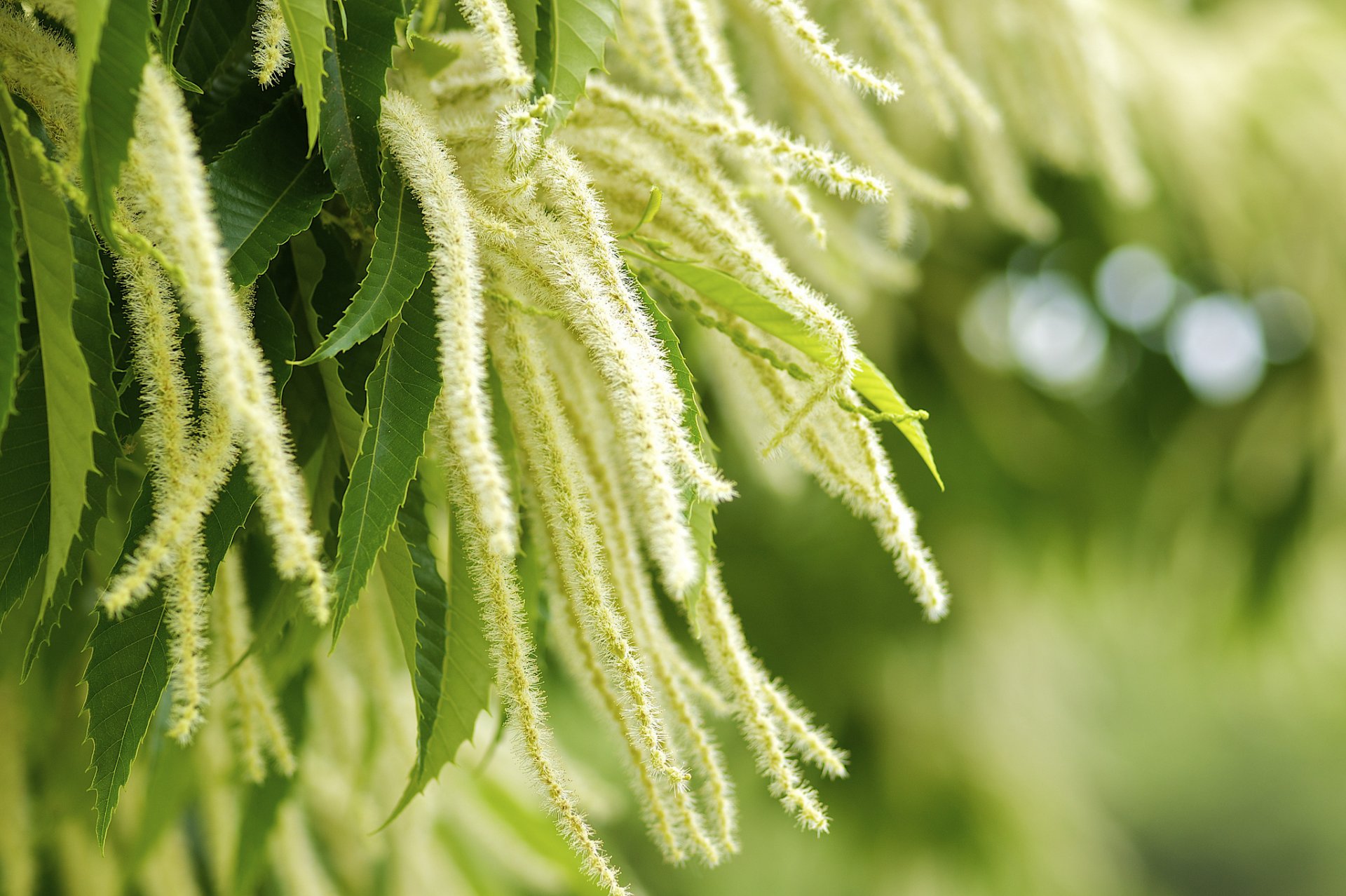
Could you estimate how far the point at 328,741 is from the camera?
120 cm

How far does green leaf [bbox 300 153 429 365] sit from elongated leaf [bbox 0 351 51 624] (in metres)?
0.15

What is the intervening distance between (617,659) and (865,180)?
12.1 inches

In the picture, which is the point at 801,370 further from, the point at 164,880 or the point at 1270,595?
the point at 1270,595

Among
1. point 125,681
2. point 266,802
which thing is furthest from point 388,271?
point 266,802

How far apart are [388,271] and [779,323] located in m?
0.22

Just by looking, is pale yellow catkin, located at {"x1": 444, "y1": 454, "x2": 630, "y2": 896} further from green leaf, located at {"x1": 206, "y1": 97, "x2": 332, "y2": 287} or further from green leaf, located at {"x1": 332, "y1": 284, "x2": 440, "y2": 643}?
green leaf, located at {"x1": 206, "y1": 97, "x2": 332, "y2": 287}

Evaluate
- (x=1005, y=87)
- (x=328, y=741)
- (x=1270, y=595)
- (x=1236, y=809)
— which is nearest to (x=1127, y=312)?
(x=1270, y=595)

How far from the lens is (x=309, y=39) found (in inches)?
21.4

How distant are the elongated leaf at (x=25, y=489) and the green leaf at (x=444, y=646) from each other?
185mm

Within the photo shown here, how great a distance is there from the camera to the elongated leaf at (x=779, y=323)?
24.4 inches

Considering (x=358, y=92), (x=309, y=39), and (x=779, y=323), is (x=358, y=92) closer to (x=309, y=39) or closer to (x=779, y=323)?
(x=309, y=39)

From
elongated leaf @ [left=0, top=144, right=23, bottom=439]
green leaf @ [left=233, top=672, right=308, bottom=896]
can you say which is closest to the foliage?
elongated leaf @ [left=0, top=144, right=23, bottom=439]

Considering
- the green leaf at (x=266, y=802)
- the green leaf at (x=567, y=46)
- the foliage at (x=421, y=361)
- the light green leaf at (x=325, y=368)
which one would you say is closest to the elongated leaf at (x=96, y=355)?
the foliage at (x=421, y=361)

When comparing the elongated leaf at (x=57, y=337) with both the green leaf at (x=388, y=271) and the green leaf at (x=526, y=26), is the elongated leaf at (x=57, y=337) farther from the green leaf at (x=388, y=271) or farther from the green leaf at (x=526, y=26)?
the green leaf at (x=526, y=26)
